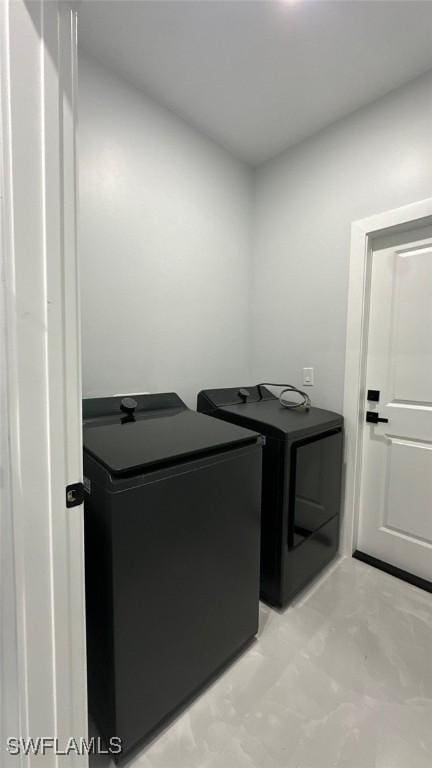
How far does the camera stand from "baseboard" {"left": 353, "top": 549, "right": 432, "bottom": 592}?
1.77 m

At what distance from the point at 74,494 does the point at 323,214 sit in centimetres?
214

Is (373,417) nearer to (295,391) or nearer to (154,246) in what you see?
(295,391)

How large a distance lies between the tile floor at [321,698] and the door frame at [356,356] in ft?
1.64

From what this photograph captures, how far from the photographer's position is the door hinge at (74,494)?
27.5 inches

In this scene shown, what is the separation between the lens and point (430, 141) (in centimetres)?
160

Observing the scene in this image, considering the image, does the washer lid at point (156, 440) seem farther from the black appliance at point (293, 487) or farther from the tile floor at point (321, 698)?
the tile floor at point (321, 698)

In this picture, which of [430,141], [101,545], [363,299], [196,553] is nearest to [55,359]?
[101,545]

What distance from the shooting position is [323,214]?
203cm

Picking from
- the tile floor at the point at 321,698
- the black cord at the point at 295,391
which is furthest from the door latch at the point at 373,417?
the tile floor at the point at 321,698

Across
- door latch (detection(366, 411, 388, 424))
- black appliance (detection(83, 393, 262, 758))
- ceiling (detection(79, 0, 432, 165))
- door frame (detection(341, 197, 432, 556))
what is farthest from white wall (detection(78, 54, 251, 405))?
door latch (detection(366, 411, 388, 424))

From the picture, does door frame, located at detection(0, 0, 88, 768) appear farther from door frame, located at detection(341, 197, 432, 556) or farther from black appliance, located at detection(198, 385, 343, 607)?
door frame, located at detection(341, 197, 432, 556)

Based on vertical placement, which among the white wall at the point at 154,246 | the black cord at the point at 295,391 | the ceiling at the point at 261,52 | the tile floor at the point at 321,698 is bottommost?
the tile floor at the point at 321,698

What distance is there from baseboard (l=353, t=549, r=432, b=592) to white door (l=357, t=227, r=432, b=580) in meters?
0.02

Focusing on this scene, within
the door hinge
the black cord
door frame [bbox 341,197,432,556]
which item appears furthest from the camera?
the black cord
